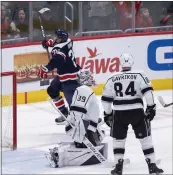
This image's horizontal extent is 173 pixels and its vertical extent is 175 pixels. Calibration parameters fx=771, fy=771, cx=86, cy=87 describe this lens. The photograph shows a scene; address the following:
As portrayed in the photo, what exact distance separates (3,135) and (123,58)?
6.27ft

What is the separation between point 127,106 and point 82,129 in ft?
2.09

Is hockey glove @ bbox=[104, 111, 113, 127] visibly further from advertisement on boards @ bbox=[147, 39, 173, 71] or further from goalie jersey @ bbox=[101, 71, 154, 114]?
advertisement on boards @ bbox=[147, 39, 173, 71]

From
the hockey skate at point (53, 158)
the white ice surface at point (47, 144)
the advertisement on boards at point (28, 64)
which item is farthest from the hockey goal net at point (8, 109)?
the advertisement on boards at point (28, 64)

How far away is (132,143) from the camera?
8.02m

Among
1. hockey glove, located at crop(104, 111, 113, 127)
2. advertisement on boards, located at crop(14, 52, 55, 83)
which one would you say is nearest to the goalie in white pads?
hockey glove, located at crop(104, 111, 113, 127)

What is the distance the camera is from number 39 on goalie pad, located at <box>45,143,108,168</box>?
272 inches

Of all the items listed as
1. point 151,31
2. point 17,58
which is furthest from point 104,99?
point 151,31

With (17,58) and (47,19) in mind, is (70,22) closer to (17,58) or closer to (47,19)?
(47,19)

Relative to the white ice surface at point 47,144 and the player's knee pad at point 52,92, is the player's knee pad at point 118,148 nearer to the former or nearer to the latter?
the white ice surface at point 47,144

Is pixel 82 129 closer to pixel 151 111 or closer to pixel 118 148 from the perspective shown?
pixel 118 148

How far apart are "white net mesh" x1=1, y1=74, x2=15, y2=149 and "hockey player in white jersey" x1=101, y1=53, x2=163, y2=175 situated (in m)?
1.63

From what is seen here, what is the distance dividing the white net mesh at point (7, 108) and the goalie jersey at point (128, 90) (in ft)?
5.68

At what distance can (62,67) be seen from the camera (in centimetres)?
838

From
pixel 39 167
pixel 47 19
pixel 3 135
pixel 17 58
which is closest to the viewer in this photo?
pixel 39 167
